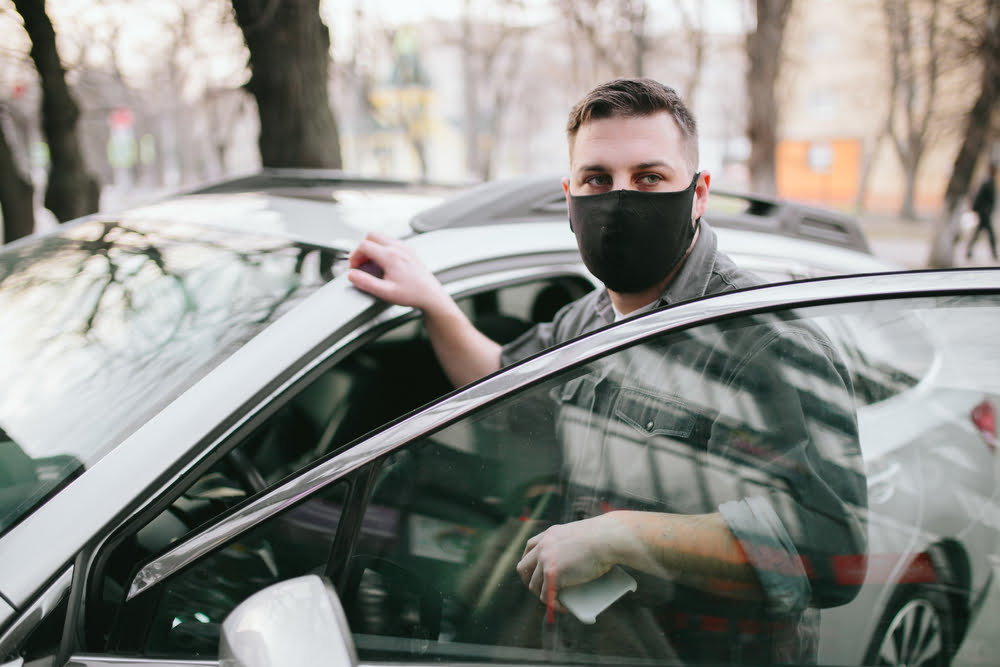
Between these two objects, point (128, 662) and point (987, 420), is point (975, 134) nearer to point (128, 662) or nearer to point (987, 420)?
point (987, 420)

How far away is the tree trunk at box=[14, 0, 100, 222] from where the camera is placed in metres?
5.75

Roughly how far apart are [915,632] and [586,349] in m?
0.60

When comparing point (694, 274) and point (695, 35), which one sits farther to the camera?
point (695, 35)

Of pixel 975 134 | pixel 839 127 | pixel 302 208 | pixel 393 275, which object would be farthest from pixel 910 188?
pixel 393 275

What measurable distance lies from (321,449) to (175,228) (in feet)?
2.46

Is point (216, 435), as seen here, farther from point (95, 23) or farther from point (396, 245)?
point (95, 23)

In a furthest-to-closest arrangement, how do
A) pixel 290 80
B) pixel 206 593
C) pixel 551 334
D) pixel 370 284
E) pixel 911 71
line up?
pixel 911 71 < pixel 290 80 < pixel 551 334 < pixel 370 284 < pixel 206 593

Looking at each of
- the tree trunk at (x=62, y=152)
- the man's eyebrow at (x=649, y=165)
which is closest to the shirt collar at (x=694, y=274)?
the man's eyebrow at (x=649, y=165)

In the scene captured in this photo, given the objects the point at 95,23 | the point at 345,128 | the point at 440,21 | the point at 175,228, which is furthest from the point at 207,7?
the point at 345,128

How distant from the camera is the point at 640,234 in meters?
1.74

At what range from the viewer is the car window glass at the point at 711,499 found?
3.75ft

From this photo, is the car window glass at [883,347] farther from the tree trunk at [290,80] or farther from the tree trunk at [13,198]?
the tree trunk at [13,198]

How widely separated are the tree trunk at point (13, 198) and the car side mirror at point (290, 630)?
6032 millimetres

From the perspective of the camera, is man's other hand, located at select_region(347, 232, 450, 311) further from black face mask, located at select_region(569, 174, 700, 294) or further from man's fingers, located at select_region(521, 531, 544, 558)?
man's fingers, located at select_region(521, 531, 544, 558)
